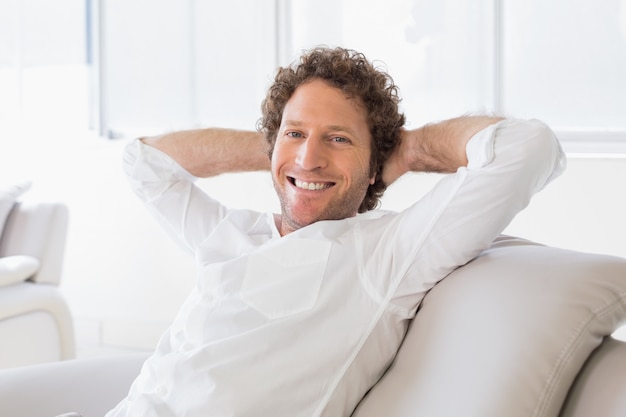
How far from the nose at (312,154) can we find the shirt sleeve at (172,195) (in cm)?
29

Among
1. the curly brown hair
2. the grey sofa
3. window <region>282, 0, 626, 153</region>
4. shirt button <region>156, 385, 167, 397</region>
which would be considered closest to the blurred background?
window <region>282, 0, 626, 153</region>

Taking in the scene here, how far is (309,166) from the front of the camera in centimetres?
165

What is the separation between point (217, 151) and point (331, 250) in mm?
526

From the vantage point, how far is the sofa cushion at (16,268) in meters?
3.05

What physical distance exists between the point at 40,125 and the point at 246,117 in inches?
58.6

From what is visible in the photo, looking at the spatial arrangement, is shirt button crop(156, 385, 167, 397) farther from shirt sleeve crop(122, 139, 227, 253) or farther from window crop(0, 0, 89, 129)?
window crop(0, 0, 89, 129)

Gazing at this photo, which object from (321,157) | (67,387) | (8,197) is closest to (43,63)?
(8,197)

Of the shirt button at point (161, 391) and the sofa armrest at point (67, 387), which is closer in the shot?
the shirt button at point (161, 391)

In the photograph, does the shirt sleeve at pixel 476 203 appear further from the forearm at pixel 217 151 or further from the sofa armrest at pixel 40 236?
the sofa armrest at pixel 40 236

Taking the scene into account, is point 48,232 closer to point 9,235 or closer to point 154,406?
point 9,235

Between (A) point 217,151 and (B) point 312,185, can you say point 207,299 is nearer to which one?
(B) point 312,185

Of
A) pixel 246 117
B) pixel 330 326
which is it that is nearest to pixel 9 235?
pixel 246 117

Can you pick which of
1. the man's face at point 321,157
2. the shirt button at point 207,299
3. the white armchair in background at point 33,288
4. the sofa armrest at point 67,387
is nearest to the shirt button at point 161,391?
the shirt button at point 207,299

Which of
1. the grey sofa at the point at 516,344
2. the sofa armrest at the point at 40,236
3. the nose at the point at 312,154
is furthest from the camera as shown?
the sofa armrest at the point at 40,236
